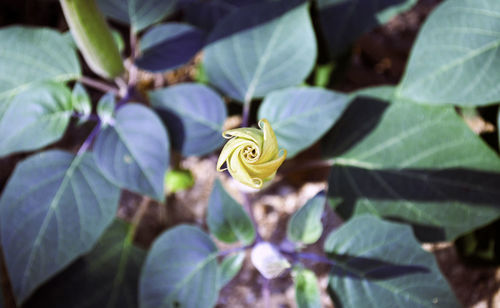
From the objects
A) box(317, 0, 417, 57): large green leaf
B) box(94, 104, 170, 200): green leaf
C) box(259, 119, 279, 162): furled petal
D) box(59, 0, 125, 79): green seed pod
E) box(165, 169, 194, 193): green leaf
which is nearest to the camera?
box(259, 119, 279, 162): furled petal

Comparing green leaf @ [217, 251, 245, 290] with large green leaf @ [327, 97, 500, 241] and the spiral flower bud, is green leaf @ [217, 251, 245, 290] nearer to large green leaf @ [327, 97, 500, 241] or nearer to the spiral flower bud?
large green leaf @ [327, 97, 500, 241]

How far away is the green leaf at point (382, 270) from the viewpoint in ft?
1.75

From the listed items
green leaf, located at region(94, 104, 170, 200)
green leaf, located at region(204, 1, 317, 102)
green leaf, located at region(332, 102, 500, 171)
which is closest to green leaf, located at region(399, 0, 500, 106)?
green leaf, located at region(332, 102, 500, 171)

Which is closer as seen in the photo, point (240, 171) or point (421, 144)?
point (240, 171)

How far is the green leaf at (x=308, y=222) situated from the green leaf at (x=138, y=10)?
412 millimetres

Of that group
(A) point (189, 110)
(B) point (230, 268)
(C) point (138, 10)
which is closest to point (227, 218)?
(B) point (230, 268)

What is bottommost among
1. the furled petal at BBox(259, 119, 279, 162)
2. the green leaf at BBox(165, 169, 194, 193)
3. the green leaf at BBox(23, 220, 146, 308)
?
the green leaf at BBox(23, 220, 146, 308)

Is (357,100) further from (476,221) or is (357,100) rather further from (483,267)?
(483,267)

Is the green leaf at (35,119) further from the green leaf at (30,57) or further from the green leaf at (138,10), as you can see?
the green leaf at (138,10)

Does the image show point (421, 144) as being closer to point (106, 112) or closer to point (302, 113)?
point (302, 113)

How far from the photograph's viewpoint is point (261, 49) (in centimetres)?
67

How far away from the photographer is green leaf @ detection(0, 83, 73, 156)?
0.62 metres

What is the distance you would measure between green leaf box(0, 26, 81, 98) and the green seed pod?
0.38ft

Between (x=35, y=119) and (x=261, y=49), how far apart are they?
36 cm
